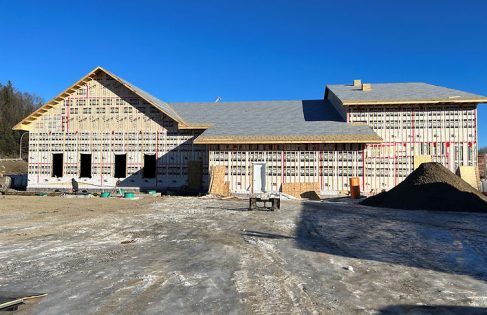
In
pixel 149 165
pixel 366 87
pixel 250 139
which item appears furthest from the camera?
pixel 366 87

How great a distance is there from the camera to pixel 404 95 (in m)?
25.2

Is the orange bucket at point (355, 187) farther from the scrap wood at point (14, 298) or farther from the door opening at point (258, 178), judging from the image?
the scrap wood at point (14, 298)

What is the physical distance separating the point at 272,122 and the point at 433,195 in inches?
478

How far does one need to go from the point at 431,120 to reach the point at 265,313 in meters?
23.5

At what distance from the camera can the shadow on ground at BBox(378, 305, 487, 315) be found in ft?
14.8

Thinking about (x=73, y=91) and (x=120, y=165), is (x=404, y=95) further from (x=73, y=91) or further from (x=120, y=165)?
(x=73, y=91)

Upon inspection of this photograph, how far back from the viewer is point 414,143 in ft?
78.0

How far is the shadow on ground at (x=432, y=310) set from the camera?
14.8 feet

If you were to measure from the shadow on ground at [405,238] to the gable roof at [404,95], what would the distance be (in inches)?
445

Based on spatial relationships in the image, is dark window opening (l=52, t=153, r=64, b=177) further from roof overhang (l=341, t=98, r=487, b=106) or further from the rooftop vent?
the rooftop vent

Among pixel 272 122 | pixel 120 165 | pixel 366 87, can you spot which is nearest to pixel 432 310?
pixel 272 122

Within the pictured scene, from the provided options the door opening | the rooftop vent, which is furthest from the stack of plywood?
the rooftop vent

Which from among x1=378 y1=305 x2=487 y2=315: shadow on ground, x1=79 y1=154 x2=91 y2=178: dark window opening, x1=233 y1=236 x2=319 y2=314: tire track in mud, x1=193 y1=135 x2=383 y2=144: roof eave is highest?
x1=193 y1=135 x2=383 y2=144: roof eave

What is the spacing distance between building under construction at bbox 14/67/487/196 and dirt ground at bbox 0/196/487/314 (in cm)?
1035
